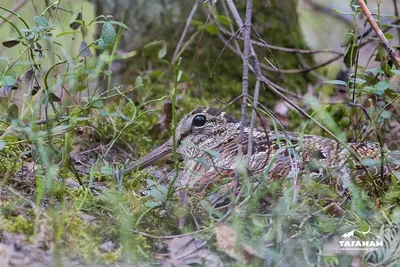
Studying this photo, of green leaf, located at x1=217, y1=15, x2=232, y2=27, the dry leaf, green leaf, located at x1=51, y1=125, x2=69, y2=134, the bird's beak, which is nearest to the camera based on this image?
the dry leaf

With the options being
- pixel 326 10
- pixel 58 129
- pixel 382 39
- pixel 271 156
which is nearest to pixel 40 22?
pixel 58 129

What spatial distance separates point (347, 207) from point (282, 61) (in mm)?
2995

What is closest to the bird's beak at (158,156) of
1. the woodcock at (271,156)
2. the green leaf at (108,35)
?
the woodcock at (271,156)

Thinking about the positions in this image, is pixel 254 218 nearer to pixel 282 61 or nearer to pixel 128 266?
pixel 128 266

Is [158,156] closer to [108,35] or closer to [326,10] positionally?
[108,35]

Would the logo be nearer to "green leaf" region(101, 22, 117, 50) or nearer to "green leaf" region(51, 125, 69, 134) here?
"green leaf" region(51, 125, 69, 134)

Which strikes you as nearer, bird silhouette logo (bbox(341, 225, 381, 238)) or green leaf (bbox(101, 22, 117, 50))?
bird silhouette logo (bbox(341, 225, 381, 238))

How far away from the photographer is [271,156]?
327 centimetres

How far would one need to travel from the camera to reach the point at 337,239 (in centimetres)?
260

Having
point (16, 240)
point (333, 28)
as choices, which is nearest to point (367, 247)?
point (16, 240)

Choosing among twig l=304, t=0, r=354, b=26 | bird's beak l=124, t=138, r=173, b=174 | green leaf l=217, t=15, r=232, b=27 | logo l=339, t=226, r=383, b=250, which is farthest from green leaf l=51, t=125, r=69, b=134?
twig l=304, t=0, r=354, b=26

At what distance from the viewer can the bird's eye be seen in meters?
3.66

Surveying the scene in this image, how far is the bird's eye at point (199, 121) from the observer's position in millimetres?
3655

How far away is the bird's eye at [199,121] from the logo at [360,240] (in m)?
1.26
